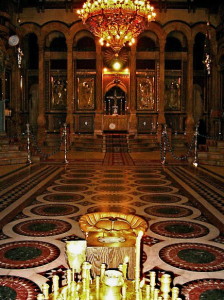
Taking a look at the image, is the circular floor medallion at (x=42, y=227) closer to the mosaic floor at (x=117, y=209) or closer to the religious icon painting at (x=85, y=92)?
the mosaic floor at (x=117, y=209)

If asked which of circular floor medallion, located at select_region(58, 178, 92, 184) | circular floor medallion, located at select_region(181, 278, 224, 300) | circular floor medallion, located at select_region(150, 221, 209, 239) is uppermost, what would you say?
circular floor medallion, located at select_region(58, 178, 92, 184)

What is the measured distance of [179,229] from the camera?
4.79 metres

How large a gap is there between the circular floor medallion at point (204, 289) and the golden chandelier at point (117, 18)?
8.07 metres

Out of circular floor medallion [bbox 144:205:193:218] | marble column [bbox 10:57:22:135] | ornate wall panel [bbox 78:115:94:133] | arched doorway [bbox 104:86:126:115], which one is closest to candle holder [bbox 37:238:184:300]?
circular floor medallion [bbox 144:205:193:218]

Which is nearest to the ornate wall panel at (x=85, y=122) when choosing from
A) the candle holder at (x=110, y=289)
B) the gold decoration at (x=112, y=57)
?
the gold decoration at (x=112, y=57)

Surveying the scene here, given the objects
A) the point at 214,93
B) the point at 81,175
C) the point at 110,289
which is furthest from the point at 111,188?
the point at 214,93

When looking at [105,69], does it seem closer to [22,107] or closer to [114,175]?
[22,107]

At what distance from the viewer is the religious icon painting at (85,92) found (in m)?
19.3

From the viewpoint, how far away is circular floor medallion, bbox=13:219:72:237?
15.1ft

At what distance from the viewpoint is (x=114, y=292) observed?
176 cm

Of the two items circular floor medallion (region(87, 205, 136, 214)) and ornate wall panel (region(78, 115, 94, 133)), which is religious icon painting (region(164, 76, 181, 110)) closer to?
ornate wall panel (region(78, 115, 94, 133))

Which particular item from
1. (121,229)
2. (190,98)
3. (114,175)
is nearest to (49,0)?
(190,98)

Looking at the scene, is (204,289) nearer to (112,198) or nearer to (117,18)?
(112,198)

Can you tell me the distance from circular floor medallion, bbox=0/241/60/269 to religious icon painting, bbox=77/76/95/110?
15506 millimetres
